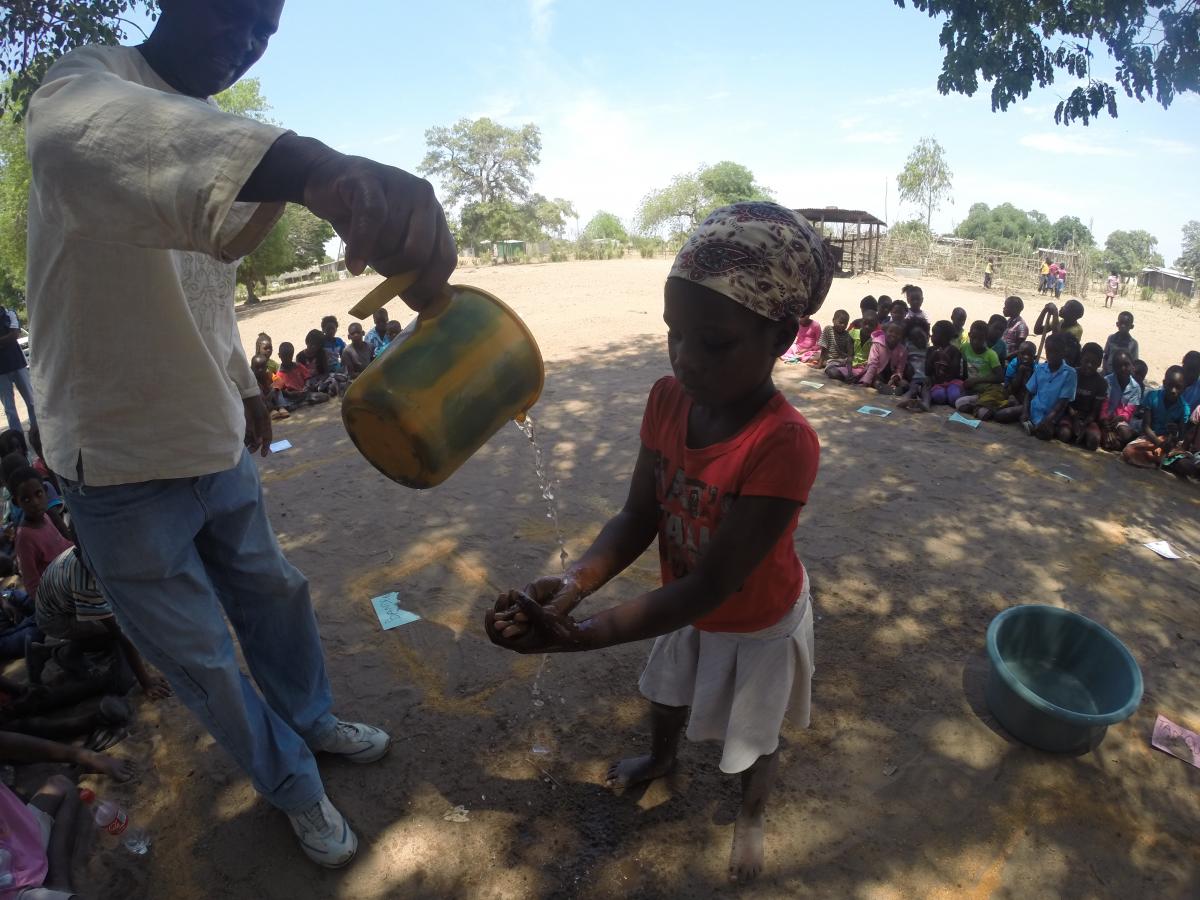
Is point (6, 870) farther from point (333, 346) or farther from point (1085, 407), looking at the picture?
point (333, 346)

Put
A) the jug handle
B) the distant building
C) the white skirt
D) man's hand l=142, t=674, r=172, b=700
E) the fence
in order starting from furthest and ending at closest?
the distant building
the fence
man's hand l=142, t=674, r=172, b=700
the white skirt
the jug handle

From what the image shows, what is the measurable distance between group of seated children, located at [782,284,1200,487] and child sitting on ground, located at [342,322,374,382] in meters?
4.89

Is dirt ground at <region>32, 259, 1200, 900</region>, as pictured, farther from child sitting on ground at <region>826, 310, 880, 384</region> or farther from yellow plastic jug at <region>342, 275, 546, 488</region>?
child sitting on ground at <region>826, 310, 880, 384</region>

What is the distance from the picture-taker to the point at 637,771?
203cm

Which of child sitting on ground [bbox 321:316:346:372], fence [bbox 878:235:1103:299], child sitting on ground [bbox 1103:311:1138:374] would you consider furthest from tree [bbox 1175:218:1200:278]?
child sitting on ground [bbox 321:316:346:372]

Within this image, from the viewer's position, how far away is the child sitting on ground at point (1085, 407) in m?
5.28

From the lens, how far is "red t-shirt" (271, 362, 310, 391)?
6930mm

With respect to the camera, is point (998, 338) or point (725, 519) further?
point (998, 338)

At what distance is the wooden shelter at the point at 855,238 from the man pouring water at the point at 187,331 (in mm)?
20165

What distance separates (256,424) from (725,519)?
1.60 metres

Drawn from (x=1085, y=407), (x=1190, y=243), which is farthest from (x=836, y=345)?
(x=1190, y=243)

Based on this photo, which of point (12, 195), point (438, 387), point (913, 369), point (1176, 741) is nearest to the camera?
point (438, 387)

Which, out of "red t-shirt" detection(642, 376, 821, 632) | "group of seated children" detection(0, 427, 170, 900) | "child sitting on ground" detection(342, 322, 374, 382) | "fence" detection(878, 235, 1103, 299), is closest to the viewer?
"red t-shirt" detection(642, 376, 821, 632)

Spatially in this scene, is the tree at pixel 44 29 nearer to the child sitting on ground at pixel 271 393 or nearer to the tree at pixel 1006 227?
the child sitting on ground at pixel 271 393
